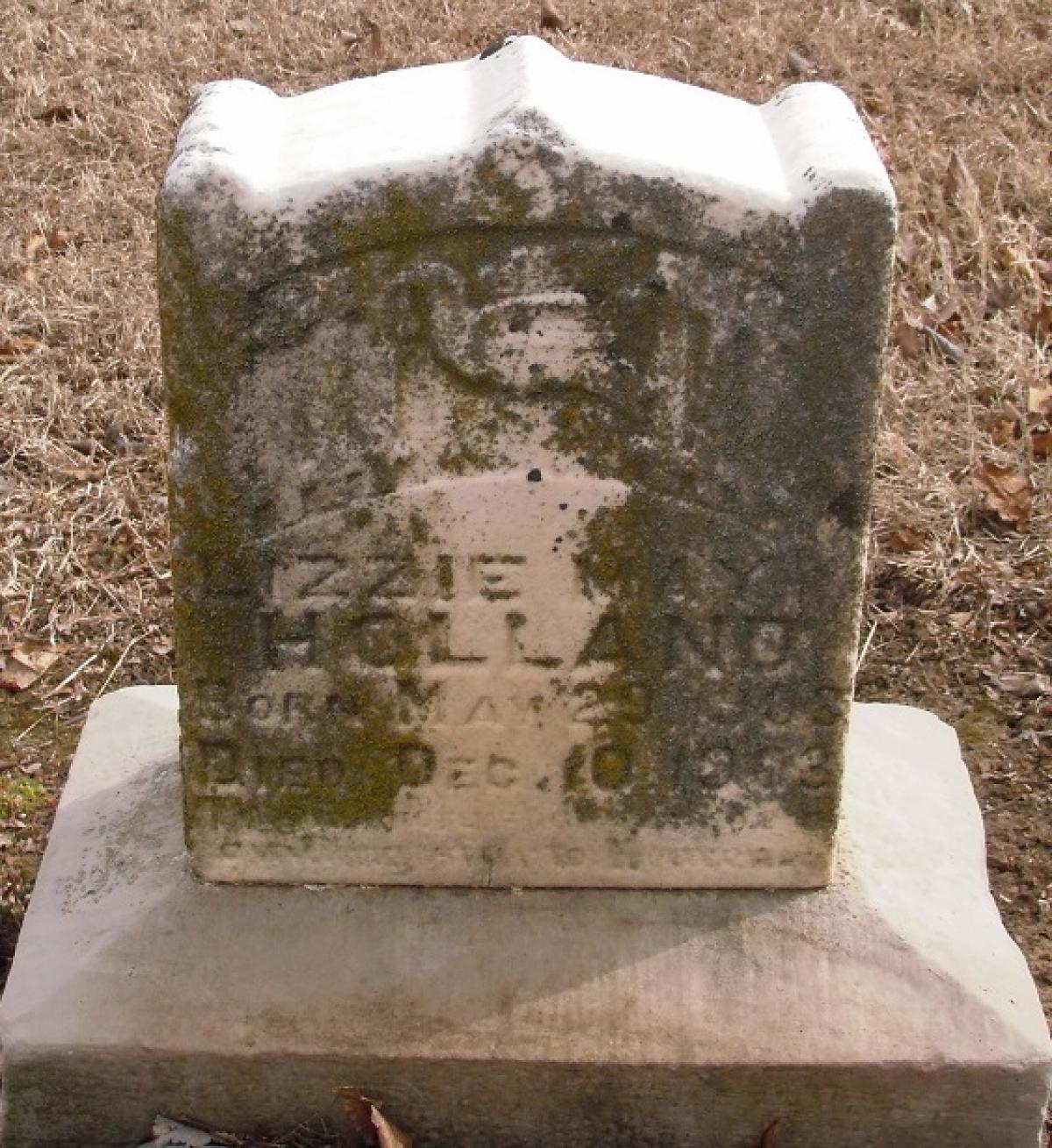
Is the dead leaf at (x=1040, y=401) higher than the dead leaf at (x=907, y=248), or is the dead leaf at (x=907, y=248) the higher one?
the dead leaf at (x=907, y=248)

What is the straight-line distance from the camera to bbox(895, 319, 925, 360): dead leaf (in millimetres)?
4711

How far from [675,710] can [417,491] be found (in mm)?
499

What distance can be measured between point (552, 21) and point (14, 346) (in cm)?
236

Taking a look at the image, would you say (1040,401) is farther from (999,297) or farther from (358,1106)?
(358,1106)

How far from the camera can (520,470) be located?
250 centimetres

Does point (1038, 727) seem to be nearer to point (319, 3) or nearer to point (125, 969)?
point (125, 969)

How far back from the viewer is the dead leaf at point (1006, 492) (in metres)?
4.20

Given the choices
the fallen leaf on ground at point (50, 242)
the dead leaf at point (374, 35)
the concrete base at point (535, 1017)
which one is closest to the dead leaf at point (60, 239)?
the fallen leaf on ground at point (50, 242)

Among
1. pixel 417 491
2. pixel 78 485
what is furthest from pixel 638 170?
pixel 78 485

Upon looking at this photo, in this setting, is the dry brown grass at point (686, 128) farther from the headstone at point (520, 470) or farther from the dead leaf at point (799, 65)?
the headstone at point (520, 470)

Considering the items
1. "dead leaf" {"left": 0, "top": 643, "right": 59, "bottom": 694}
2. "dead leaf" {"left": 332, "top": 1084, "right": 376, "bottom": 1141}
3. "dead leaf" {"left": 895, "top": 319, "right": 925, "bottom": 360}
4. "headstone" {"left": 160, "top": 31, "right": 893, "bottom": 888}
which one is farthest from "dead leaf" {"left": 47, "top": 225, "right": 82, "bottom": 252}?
"dead leaf" {"left": 332, "top": 1084, "right": 376, "bottom": 1141}

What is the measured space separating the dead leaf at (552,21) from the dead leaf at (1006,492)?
2582 millimetres

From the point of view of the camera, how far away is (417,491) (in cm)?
251

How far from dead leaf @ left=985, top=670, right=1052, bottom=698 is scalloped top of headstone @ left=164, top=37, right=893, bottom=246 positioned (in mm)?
1658
